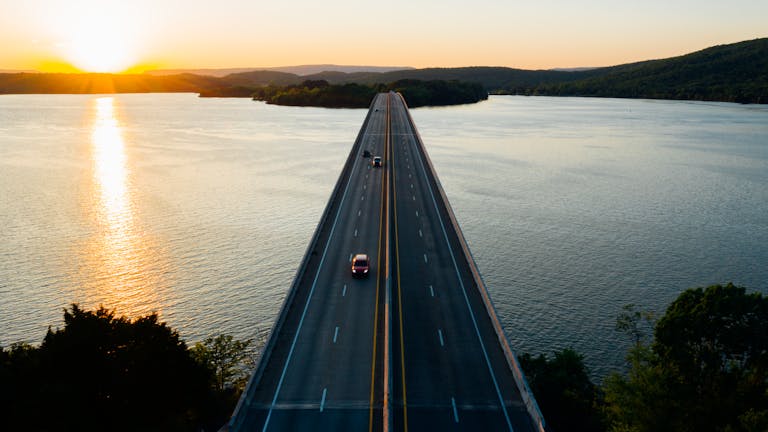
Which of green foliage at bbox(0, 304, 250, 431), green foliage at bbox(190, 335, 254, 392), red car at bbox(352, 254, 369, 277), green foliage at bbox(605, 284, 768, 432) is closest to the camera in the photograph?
green foliage at bbox(0, 304, 250, 431)

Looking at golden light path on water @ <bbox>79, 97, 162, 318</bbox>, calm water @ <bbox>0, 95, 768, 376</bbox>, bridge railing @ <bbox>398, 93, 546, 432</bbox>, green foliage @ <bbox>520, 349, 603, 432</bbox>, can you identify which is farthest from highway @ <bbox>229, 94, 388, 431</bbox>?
golden light path on water @ <bbox>79, 97, 162, 318</bbox>

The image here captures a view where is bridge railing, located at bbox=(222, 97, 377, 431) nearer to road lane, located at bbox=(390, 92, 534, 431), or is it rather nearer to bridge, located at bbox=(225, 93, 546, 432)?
bridge, located at bbox=(225, 93, 546, 432)

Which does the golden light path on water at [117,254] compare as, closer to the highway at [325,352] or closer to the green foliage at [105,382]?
the highway at [325,352]

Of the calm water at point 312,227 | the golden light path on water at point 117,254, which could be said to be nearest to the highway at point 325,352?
the calm water at point 312,227

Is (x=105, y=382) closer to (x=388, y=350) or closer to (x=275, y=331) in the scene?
(x=275, y=331)

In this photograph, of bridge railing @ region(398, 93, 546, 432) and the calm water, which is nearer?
bridge railing @ region(398, 93, 546, 432)

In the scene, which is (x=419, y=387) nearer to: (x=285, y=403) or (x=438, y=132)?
(x=285, y=403)

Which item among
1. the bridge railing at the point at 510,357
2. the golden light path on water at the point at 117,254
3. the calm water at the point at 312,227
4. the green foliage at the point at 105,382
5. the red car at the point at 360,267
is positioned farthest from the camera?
the golden light path on water at the point at 117,254

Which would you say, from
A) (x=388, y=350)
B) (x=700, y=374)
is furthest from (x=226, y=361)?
(x=700, y=374)
